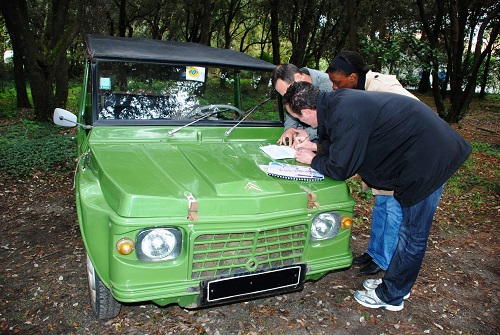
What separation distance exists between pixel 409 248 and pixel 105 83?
9.19 ft

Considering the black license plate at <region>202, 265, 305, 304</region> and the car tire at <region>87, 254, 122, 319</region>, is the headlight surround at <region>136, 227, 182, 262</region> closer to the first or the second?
the black license plate at <region>202, 265, 305, 304</region>

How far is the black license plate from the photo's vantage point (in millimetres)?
2484

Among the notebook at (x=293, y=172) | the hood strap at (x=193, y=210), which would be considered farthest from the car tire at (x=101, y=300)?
the notebook at (x=293, y=172)

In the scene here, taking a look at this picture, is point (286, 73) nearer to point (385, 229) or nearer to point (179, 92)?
point (179, 92)

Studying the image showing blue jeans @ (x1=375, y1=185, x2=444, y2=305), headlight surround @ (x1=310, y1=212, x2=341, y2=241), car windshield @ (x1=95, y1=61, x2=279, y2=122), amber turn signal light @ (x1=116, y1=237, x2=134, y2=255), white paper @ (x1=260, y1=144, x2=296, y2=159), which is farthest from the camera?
car windshield @ (x1=95, y1=61, x2=279, y2=122)

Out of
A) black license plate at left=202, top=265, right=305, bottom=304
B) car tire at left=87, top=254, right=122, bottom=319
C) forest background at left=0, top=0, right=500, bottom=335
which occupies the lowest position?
forest background at left=0, top=0, right=500, bottom=335

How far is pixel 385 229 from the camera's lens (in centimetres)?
361

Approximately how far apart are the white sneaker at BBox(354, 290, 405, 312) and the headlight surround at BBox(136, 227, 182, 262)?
179 cm

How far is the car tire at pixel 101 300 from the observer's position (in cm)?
278

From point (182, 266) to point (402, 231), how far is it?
68.0 inches

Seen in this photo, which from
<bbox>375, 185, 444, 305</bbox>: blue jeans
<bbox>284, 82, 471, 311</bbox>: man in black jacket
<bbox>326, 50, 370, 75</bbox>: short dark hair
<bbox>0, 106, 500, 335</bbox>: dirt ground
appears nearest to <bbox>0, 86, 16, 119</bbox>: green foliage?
A: <bbox>0, 106, 500, 335</bbox>: dirt ground

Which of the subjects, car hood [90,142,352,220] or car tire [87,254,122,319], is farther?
car tire [87,254,122,319]

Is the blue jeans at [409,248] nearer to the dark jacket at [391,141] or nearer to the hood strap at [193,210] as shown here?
the dark jacket at [391,141]

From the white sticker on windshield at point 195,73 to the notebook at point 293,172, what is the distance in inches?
49.8
